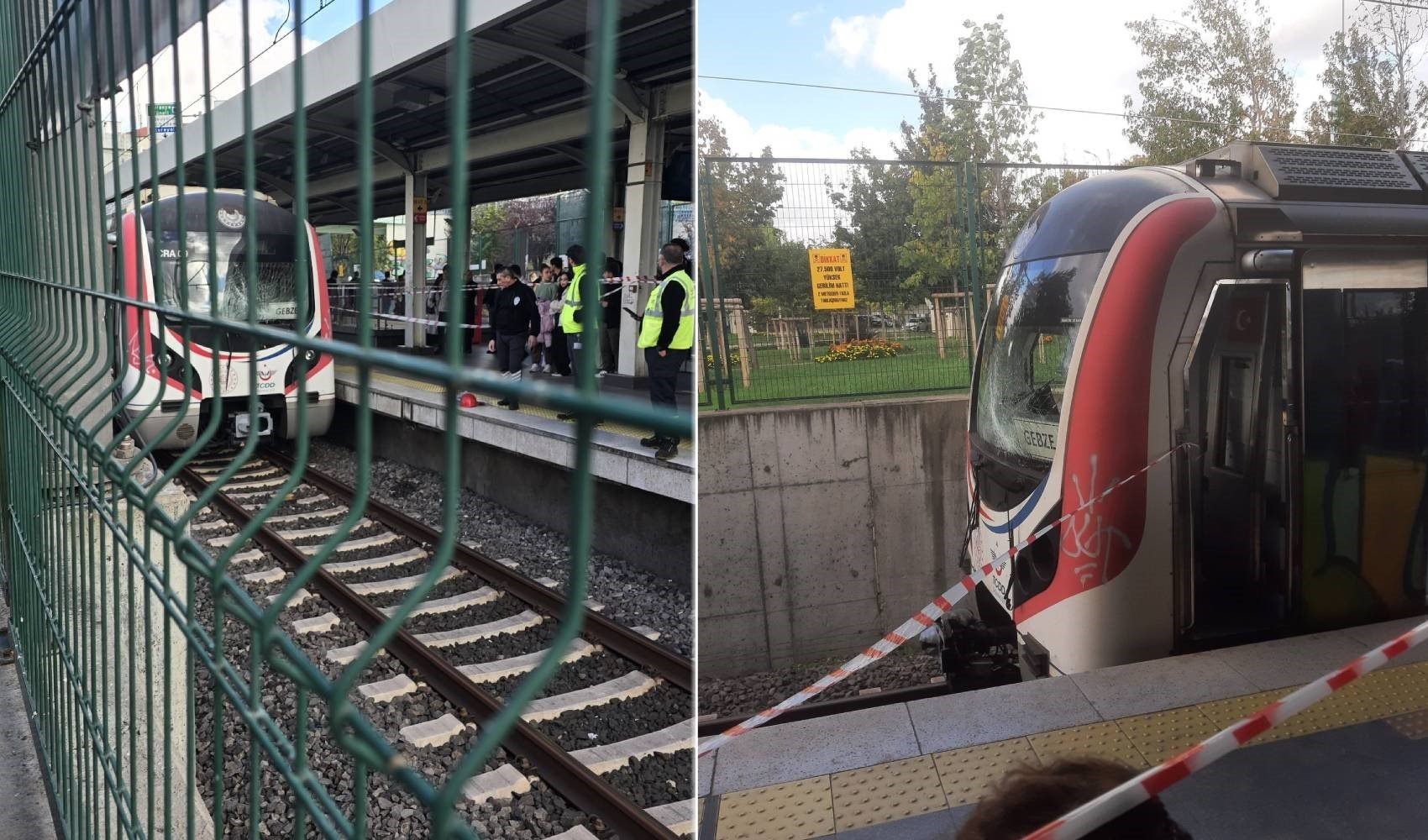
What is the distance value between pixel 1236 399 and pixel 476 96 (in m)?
6.81

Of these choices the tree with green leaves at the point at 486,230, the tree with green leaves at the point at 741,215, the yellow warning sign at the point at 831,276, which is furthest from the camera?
the tree with green leaves at the point at 486,230

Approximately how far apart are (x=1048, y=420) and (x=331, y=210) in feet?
45.7

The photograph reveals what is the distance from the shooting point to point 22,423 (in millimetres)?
2709

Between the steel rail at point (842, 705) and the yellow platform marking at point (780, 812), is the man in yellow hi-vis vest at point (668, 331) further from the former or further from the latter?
the yellow platform marking at point (780, 812)

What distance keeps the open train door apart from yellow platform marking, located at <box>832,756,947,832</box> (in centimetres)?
115

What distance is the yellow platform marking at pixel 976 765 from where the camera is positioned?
2.66 m

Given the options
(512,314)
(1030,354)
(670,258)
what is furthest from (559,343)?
(1030,354)

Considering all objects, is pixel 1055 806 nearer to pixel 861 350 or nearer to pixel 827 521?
pixel 827 521

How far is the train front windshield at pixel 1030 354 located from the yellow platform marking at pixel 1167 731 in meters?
0.79

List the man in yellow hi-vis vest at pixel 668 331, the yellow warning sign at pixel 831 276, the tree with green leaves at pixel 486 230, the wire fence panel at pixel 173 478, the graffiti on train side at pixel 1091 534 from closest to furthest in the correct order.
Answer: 1. the wire fence panel at pixel 173 478
2. the graffiti on train side at pixel 1091 534
3. the yellow warning sign at pixel 831 276
4. the man in yellow hi-vis vest at pixel 668 331
5. the tree with green leaves at pixel 486 230

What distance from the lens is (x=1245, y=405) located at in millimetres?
2678

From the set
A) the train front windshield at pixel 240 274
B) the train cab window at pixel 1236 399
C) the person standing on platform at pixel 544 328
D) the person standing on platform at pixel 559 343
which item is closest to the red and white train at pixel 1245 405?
the train cab window at pixel 1236 399

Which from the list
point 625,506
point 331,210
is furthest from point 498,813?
point 331,210

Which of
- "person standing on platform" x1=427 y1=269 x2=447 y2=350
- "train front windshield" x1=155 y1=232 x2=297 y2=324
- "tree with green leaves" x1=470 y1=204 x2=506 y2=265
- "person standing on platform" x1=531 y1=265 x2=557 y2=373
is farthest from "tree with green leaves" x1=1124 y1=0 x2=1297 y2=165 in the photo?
"tree with green leaves" x1=470 y1=204 x2=506 y2=265
